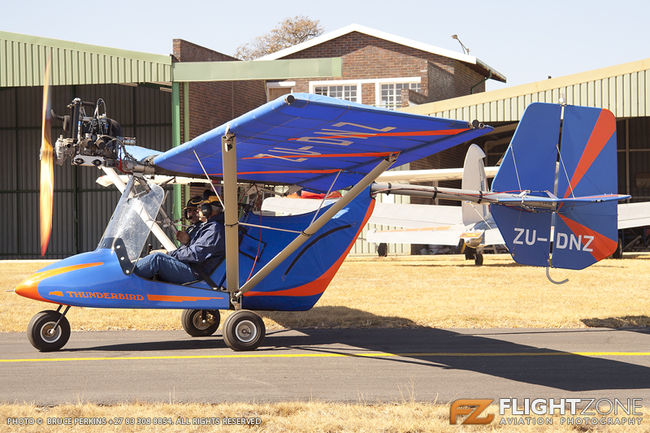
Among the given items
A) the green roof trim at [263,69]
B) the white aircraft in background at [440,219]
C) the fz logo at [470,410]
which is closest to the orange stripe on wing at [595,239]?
the fz logo at [470,410]

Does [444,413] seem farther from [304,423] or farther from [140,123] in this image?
[140,123]

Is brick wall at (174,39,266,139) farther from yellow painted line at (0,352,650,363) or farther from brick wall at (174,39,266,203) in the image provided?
yellow painted line at (0,352,650,363)

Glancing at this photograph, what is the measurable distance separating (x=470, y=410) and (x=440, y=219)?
1904cm

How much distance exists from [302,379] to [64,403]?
2018 mm

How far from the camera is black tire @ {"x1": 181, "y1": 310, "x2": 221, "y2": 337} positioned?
9289mm

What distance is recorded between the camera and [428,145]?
25.5 feet

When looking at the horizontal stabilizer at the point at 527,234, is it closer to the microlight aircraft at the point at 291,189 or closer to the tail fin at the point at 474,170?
the microlight aircraft at the point at 291,189

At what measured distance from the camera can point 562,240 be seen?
1018cm

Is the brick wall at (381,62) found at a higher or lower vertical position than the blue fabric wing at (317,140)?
higher

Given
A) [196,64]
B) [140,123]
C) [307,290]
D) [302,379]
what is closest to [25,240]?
[140,123]

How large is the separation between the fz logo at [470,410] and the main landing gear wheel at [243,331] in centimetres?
318

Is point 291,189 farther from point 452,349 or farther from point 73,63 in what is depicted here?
point 73,63

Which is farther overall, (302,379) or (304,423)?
(302,379)

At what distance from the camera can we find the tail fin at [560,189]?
10.1 m
